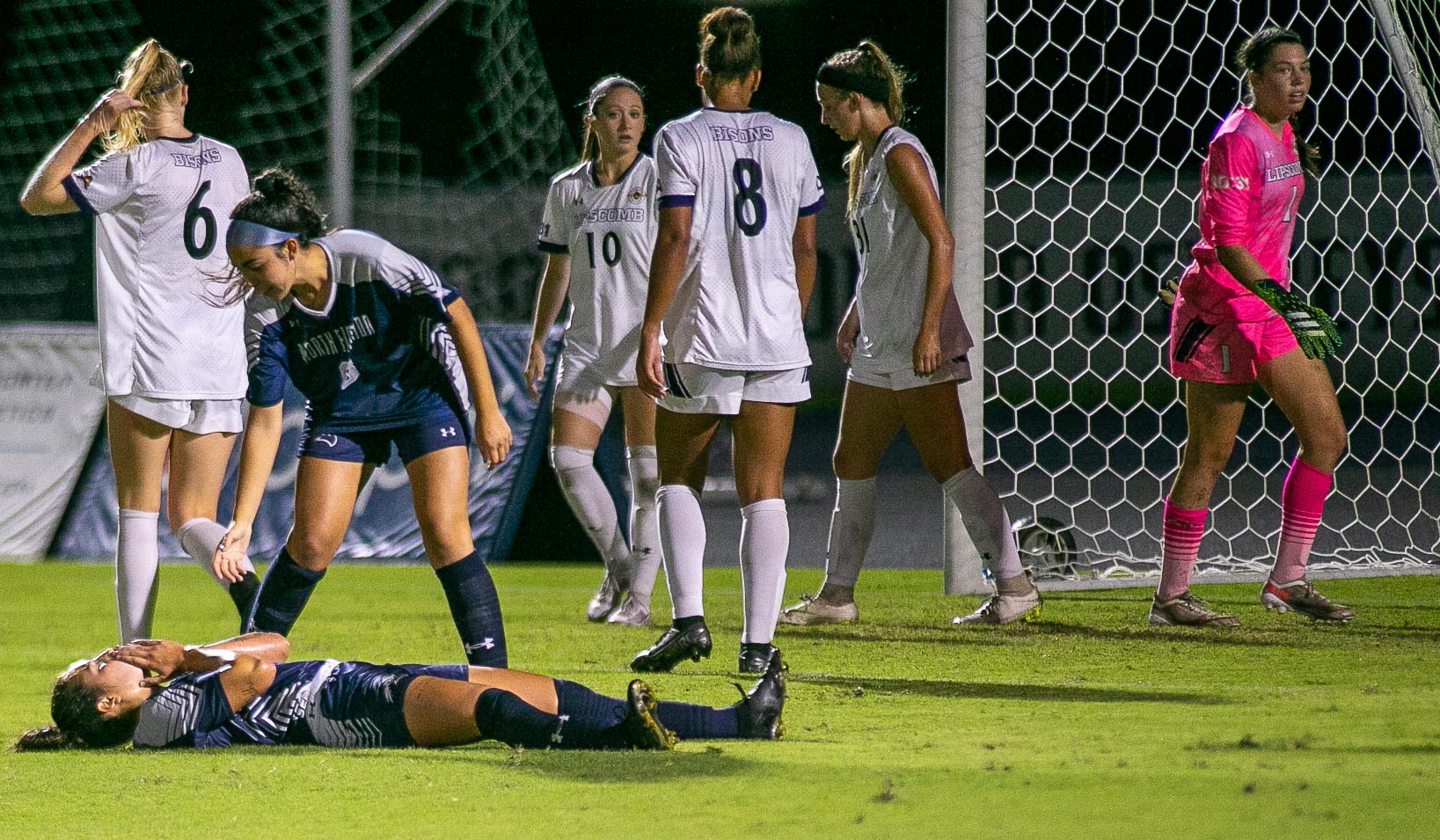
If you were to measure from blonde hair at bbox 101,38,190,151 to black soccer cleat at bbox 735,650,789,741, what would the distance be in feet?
7.81

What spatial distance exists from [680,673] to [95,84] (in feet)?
31.7

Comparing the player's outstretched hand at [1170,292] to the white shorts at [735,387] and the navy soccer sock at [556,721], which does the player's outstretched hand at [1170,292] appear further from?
the navy soccer sock at [556,721]

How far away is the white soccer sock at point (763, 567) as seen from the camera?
4367 millimetres

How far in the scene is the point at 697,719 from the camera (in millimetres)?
3494

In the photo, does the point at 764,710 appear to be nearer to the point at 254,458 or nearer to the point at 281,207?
the point at 254,458

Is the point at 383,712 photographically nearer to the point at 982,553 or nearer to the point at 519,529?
the point at 982,553

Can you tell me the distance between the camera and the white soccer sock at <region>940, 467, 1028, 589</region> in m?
5.52

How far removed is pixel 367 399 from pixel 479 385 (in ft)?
1.06

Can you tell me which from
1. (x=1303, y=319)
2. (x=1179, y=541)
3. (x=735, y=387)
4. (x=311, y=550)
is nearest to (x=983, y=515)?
(x=1179, y=541)

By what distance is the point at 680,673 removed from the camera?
4.74 metres

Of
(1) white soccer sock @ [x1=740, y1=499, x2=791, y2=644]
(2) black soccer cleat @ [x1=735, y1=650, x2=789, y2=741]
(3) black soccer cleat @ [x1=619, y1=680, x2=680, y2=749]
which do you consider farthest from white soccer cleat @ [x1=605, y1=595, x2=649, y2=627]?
(3) black soccer cleat @ [x1=619, y1=680, x2=680, y2=749]

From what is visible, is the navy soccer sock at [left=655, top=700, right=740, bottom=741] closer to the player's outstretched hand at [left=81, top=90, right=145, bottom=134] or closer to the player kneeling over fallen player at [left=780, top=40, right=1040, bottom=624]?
the player kneeling over fallen player at [left=780, top=40, right=1040, bottom=624]

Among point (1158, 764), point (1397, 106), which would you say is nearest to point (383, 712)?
point (1158, 764)

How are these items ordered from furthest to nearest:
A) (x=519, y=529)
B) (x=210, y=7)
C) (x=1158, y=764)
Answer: (x=210, y=7) < (x=519, y=529) < (x=1158, y=764)
